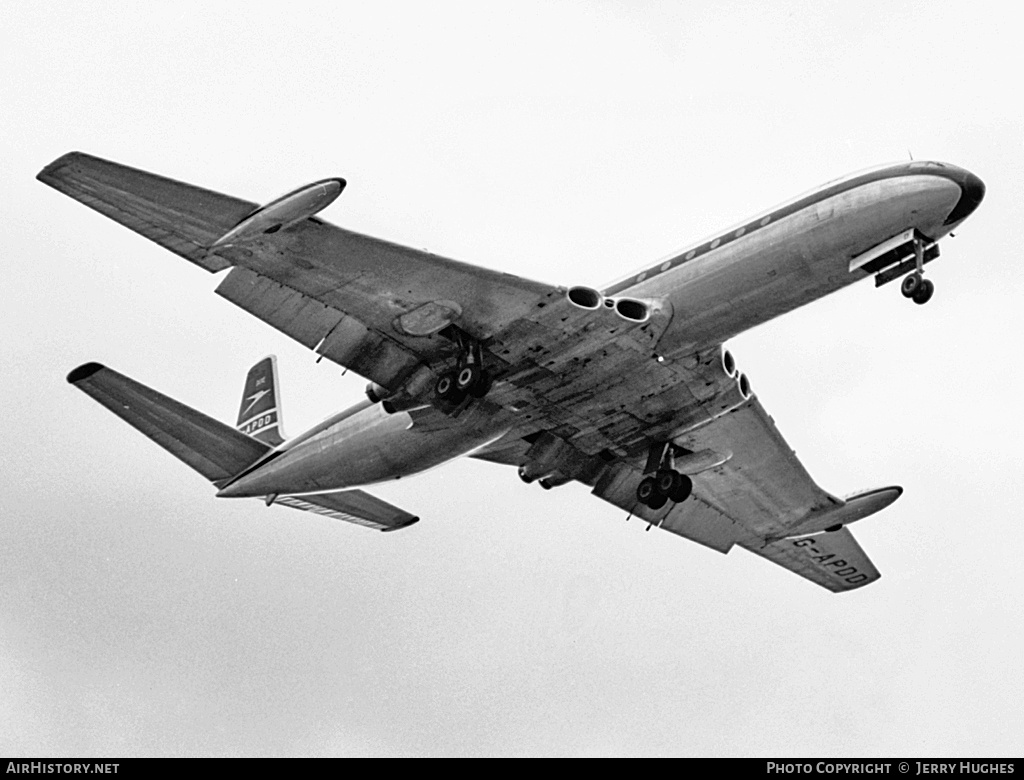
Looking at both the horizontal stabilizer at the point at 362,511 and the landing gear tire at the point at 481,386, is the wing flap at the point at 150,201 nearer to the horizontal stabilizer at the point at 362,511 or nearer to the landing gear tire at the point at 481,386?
the landing gear tire at the point at 481,386

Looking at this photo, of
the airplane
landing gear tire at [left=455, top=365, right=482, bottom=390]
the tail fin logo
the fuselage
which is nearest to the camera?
the airplane

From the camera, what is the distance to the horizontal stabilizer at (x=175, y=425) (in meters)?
33.5

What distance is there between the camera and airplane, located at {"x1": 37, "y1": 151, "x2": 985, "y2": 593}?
2961 cm

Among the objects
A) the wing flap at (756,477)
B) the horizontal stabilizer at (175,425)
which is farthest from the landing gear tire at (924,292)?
the horizontal stabilizer at (175,425)

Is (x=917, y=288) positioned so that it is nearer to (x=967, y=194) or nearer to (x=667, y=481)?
(x=967, y=194)

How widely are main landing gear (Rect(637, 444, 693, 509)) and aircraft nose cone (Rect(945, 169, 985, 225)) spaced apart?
870 cm

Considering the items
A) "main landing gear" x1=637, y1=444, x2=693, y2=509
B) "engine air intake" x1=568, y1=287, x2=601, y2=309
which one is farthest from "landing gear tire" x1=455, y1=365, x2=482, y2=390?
"main landing gear" x1=637, y1=444, x2=693, y2=509

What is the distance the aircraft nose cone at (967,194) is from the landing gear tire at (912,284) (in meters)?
1.25

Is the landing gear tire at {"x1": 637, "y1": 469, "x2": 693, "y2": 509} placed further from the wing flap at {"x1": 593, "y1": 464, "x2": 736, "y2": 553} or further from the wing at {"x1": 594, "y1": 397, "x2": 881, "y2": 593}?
the wing flap at {"x1": 593, "y1": 464, "x2": 736, "y2": 553}

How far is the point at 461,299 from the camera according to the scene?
3088cm

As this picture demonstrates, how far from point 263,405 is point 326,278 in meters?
12.0

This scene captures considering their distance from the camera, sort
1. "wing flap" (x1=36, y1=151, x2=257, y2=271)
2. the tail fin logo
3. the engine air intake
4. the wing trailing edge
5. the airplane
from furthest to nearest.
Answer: the tail fin logo < the wing trailing edge < the engine air intake < the airplane < "wing flap" (x1=36, y1=151, x2=257, y2=271)
